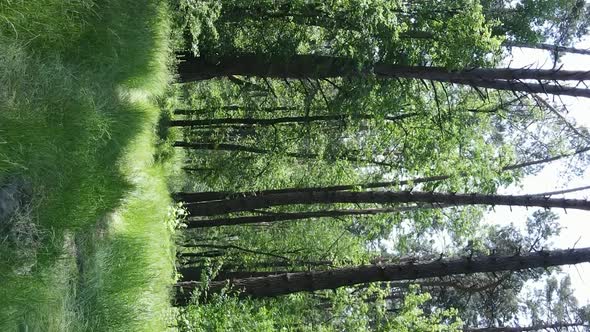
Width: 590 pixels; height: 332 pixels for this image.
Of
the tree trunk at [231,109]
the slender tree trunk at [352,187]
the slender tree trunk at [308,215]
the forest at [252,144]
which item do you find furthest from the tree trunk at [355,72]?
the slender tree trunk at [308,215]

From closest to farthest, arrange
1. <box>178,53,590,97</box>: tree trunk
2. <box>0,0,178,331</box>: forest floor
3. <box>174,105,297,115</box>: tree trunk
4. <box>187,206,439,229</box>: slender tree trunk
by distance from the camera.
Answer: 1. <box>0,0,178,331</box>: forest floor
2. <box>178,53,590,97</box>: tree trunk
3. <box>187,206,439,229</box>: slender tree trunk
4. <box>174,105,297,115</box>: tree trunk

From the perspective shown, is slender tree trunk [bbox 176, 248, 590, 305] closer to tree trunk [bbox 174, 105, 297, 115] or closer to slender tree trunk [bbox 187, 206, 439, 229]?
slender tree trunk [bbox 187, 206, 439, 229]

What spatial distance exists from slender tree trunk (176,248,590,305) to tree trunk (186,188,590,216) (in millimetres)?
1675

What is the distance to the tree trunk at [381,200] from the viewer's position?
36.7 feet

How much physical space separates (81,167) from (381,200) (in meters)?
7.75

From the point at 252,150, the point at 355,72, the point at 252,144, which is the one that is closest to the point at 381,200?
the point at 355,72

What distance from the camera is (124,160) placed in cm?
819

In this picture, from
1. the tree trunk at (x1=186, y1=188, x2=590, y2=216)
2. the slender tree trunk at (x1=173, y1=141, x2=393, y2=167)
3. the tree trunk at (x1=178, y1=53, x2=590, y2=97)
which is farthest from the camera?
the slender tree trunk at (x1=173, y1=141, x2=393, y2=167)

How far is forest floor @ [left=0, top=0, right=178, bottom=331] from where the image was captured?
5750mm

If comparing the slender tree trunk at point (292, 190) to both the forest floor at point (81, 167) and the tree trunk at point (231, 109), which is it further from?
the forest floor at point (81, 167)

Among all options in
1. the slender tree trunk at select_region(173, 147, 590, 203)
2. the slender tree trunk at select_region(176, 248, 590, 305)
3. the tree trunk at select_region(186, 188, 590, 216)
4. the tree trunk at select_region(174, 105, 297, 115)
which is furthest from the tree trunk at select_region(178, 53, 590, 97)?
the tree trunk at select_region(174, 105, 297, 115)

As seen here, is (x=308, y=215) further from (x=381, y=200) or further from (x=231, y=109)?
(x=231, y=109)

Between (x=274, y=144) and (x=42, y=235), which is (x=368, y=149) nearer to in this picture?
(x=274, y=144)

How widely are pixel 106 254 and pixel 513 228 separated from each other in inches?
901
